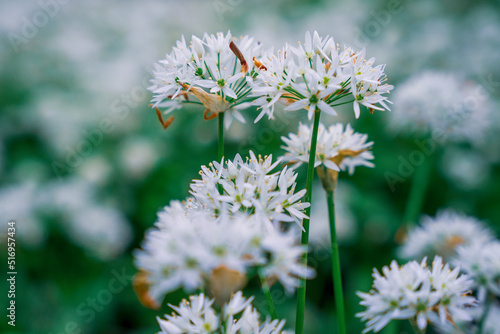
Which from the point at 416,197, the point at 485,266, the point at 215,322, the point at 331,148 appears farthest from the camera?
the point at 416,197

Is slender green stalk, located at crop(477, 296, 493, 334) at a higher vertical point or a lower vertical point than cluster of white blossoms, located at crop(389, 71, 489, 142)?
lower

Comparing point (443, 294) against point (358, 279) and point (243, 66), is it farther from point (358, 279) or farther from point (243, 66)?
point (358, 279)

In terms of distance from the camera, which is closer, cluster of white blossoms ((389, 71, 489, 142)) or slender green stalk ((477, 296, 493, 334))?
slender green stalk ((477, 296, 493, 334))

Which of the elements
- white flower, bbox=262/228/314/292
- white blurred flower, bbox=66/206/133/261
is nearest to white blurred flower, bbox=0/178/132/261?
white blurred flower, bbox=66/206/133/261

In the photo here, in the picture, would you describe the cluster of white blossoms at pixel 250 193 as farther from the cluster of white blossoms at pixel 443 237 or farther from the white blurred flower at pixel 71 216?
the white blurred flower at pixel 71 216

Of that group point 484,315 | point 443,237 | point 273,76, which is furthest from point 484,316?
point 273,76

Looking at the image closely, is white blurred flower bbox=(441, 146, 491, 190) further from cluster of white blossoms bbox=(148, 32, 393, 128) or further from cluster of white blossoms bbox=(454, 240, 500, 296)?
cluster of white blossoms bbox=(148, 32, 393, 128)

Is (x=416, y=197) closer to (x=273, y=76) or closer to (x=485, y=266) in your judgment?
(x=485, y=266)
